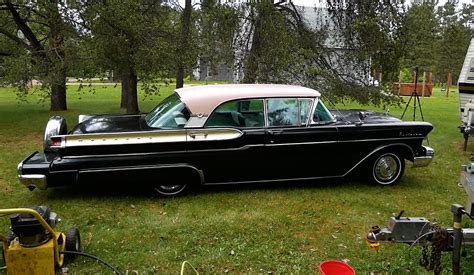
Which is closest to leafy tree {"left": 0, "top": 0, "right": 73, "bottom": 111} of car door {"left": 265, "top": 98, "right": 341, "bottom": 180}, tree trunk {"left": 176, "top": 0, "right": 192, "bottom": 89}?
tree trunk {"left": 176, "top": 0, "right": 192, "bottom": 89}

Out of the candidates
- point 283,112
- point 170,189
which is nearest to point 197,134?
point 170,189

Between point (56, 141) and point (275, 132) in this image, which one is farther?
point (275, 132)

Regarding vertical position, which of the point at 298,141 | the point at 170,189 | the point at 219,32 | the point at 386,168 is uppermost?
the point at 219,32

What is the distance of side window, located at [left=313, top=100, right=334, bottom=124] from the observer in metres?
5.90

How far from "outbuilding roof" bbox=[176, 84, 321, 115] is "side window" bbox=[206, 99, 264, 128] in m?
0.07

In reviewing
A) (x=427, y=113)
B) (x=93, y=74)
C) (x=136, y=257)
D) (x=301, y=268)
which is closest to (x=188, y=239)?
(x=136, y=257)

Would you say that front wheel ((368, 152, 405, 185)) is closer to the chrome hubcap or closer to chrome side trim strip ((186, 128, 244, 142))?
the chrome hubcap

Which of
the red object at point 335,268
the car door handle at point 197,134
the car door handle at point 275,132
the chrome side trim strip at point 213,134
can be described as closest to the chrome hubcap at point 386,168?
the car door handle at point 275,132

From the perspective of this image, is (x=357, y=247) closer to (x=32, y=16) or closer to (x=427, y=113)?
(x=32, y=16)

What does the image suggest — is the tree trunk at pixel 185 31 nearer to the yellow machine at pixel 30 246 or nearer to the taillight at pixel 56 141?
the taillight at pixel 56 141

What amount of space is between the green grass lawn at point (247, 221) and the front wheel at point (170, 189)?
0.31 feet

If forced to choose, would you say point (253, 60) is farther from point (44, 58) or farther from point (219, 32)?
point (44, 58)

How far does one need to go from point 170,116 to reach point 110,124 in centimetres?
82

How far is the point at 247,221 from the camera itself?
15.9ft
